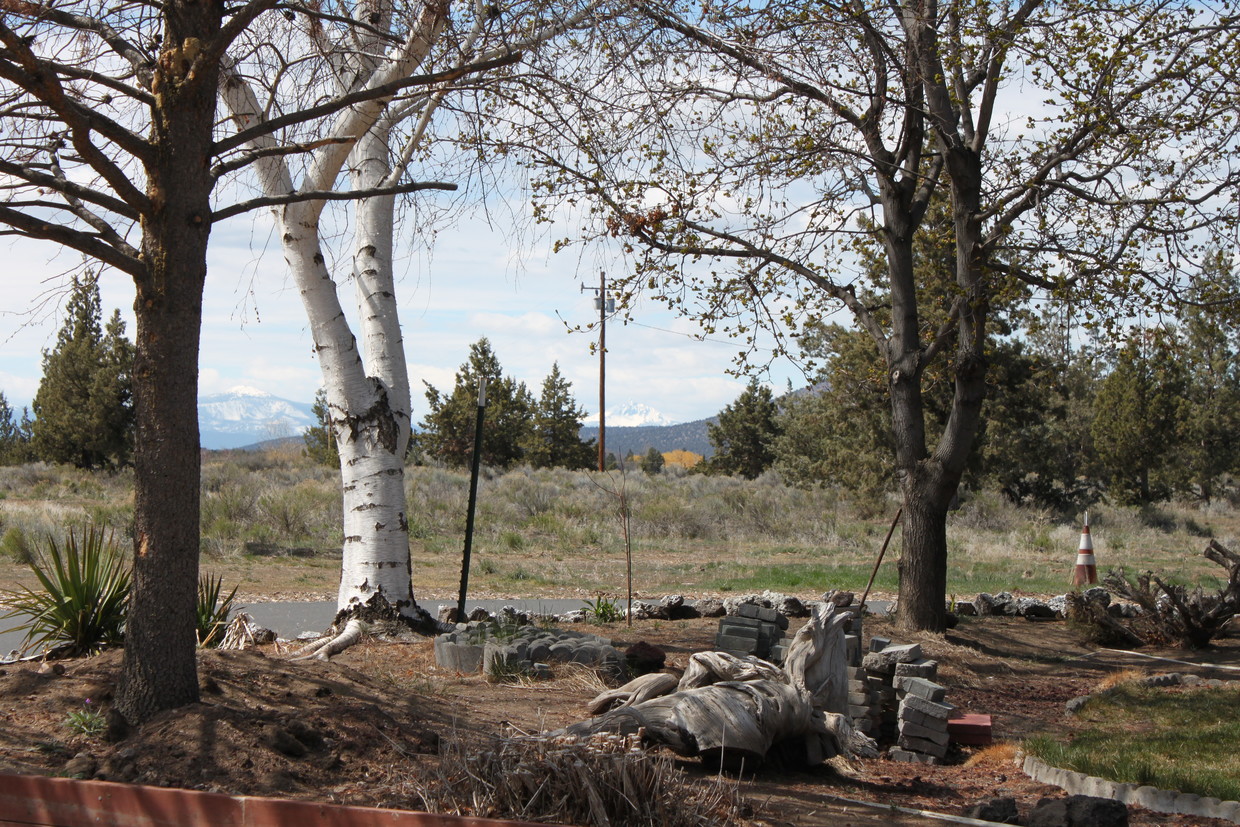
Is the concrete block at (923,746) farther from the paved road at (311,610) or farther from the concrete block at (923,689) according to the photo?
the paved road at (311,610)

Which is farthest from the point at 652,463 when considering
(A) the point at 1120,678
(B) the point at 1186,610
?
(A) the point at 1120,678

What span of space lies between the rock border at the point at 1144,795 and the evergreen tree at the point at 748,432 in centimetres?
4302

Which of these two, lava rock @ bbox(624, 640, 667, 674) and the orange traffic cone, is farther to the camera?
the orange traffic cone

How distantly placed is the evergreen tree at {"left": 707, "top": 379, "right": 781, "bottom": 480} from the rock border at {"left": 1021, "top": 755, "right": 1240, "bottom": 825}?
4302cm

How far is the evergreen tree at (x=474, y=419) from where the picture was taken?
4059cm

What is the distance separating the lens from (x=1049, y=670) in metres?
10.2

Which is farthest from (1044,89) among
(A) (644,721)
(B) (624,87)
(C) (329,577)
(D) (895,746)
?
(C) (329,577)

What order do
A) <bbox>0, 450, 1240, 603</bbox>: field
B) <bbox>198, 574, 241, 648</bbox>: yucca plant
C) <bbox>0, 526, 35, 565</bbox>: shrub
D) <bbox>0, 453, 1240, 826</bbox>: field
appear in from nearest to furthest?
<bbox>0, 453, 1240, 826</bbox>: field, <bbox>198, 574, 241, 648</bbox>: yucca plant, <bbox>0, 526, 35, 565</bbox>: shrub, <bbox>0, 450, 1240, 603</bbox>: field

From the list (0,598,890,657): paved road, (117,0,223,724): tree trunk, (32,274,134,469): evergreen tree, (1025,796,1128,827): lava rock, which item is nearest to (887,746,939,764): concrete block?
(1025,796,1128,827): lava rock

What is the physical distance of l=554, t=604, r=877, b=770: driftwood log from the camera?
5.48m

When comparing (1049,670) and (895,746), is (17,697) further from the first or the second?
(1049,670)

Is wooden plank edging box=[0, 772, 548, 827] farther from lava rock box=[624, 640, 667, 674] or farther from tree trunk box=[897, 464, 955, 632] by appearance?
tree trunk box=[897, 464, 955, 632]

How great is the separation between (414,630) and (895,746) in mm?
3992

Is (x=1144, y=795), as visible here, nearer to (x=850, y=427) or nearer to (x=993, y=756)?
(x=993, y=756)
